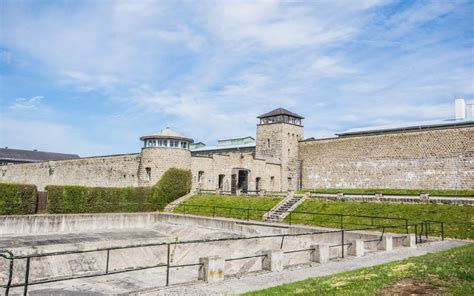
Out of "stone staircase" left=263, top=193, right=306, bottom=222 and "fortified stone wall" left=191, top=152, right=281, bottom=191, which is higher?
"fortified stone wall" left=191, top=152, right=281, bottom=191

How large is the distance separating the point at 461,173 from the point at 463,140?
7.98ft

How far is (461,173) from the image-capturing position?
98.4ft

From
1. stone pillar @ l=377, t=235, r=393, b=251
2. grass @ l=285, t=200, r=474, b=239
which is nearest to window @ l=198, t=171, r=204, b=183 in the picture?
grass @ l=285, t=200, r=474, b=239

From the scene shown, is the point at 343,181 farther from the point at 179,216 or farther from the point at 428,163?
the point at 179,216

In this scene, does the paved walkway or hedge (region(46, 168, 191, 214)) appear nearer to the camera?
the paved walkway

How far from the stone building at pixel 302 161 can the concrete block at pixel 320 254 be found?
22077mm

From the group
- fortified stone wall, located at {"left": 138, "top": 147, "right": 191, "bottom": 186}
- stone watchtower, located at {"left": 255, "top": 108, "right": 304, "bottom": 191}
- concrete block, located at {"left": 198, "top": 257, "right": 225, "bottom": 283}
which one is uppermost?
stone watchtower, located at {"left": 255, "top": 108, "right": 304, "bottom": 191}

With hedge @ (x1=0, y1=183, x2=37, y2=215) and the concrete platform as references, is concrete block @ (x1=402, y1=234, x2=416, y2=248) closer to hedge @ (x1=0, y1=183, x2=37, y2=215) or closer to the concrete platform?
the concrete platform

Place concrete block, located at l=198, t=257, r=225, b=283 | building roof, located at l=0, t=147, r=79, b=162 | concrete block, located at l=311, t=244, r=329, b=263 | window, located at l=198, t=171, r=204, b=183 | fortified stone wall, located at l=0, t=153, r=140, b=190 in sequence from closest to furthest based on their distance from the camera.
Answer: concrete block, located at l=198, t=257, r=225, b=283 → concrete block, located at l=311, t=244, r=329, b=263 → window, located at l=198, t=171, r=204, b=183 → fortified stone wall, located at l=0, t=153, r=140, b=190 → building roof, located at l=0, t=147, r=79, b=162

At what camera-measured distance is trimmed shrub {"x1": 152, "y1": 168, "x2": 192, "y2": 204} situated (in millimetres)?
32906

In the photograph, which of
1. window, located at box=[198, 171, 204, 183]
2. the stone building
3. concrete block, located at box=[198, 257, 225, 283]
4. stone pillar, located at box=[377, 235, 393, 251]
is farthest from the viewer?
window, located at box=[198, 171, 204, 183]

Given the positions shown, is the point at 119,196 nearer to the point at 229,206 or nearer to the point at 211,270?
the point at 229,206

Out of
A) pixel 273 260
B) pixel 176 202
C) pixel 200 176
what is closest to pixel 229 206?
pixel 176 202

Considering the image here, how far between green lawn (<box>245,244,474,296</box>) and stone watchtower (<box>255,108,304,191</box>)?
30594mm
